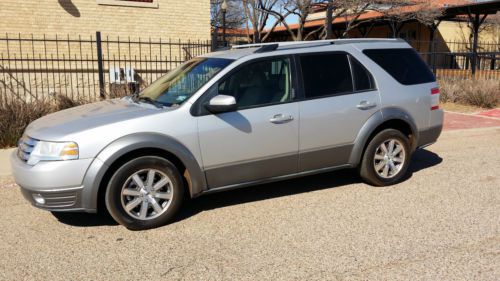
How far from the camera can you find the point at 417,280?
3.46 metres

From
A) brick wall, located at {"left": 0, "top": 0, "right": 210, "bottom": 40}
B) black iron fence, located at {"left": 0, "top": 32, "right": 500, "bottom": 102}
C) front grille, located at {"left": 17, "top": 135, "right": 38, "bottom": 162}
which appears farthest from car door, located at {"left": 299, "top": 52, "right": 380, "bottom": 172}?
brick wall, located at {"left": 0, "top": 0, "right": 210, "bottom": 40}

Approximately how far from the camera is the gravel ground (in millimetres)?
3643

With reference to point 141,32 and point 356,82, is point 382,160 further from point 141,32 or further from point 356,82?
point 141,32

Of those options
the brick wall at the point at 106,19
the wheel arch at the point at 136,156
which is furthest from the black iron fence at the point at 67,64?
the wheel arch at the point at 136,156

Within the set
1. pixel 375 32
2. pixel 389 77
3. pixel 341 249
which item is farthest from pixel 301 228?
pixel 375 32

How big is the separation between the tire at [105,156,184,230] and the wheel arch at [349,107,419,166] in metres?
2.18

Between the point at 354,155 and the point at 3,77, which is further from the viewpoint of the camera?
the point at 3,77

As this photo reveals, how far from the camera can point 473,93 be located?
13172 millimetres

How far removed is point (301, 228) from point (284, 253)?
59 cm

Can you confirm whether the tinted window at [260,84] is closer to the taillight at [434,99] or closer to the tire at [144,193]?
the tire at [144,193]

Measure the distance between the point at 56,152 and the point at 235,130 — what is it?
1.69 m

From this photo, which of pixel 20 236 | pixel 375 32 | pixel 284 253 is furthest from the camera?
pixel 375 32

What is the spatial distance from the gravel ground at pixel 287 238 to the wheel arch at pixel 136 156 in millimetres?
397

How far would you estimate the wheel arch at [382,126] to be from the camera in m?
5.49
